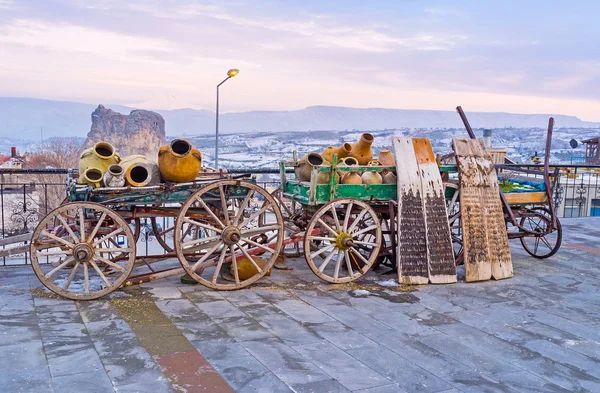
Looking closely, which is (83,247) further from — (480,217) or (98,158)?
(480,217)

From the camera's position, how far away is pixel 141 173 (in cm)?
558

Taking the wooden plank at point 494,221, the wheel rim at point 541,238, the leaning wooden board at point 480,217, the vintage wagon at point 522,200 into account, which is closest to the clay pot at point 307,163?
the vintage wagon at point 522,200

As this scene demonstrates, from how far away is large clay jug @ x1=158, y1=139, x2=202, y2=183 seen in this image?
555 cm

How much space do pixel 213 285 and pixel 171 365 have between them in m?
1.79

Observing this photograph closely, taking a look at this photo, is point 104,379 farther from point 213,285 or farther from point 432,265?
point 432,265

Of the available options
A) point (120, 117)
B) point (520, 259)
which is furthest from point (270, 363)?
point (120, 117)

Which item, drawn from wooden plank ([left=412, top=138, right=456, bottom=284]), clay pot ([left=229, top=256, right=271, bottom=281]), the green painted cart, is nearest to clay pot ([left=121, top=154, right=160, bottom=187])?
clay pot ([left=229, top=256, right=271, bottom=281])

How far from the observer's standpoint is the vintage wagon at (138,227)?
5.15 metres

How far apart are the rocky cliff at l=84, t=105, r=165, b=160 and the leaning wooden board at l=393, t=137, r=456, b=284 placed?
264ft

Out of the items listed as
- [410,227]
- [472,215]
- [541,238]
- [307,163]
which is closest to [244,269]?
[307,163]

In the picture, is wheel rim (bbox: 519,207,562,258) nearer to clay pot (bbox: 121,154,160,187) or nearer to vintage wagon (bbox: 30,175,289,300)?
vintage wagon (bbox: 30,175,289,300)

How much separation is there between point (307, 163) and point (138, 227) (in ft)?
6.42

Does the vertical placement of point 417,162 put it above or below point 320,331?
above

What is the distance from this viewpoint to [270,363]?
12.5ft
